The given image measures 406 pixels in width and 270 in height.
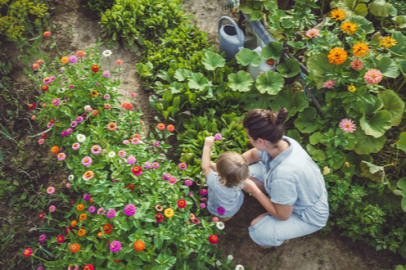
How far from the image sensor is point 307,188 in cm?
207

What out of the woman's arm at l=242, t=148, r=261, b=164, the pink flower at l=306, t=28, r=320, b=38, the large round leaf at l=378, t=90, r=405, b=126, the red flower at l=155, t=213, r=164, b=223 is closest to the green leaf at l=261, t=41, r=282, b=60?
the pink flower at l=306, t=28, r=320, b=38

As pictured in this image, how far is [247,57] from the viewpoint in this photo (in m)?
3.20

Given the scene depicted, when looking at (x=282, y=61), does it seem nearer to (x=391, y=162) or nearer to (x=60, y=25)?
(x=391, y=162)

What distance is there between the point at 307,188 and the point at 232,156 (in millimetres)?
640

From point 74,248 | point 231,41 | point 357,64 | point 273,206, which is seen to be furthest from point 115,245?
point 231,41

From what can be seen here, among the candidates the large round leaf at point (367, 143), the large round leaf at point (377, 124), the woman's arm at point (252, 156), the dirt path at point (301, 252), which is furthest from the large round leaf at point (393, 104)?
the woman's arm at point (252, 156)

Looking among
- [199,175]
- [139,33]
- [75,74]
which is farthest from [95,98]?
[139,33]

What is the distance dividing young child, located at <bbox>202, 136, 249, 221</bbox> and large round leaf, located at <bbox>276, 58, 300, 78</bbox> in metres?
1.35

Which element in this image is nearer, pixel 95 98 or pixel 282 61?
pixel 95 98

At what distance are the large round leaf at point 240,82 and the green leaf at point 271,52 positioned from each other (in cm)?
30

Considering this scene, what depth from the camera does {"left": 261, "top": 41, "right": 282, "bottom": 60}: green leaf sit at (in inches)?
122

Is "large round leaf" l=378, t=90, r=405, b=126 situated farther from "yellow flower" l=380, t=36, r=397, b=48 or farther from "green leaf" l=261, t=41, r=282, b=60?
"green leaf" l=261, t=41, r=282, b=60

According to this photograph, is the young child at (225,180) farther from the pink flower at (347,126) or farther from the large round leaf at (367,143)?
the large round leaf at (367,143)

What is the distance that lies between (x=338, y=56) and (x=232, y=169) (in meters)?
1.55
